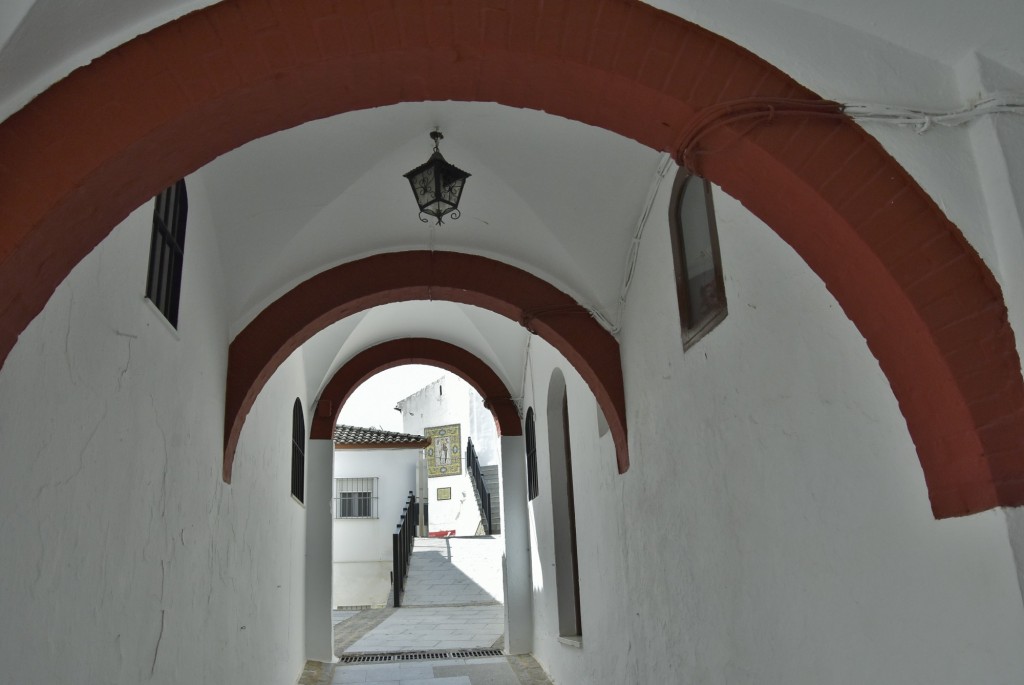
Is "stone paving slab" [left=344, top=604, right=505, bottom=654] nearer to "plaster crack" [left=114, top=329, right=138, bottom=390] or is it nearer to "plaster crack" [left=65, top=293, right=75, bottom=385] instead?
"plaster crack" [left=114, top=329, right=138, bottom=390]

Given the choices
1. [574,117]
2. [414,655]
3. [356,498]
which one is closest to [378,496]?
[356,498]

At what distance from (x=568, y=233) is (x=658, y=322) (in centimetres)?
105

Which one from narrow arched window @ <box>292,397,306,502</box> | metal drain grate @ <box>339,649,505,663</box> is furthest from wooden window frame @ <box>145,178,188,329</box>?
metal drain grate @ <box>339,649,505,663</box>

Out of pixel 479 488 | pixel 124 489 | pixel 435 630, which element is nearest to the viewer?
pixel 124 489

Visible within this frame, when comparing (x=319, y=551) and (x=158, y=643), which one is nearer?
(x=158, y=643)

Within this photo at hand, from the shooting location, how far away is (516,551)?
10.3 meters

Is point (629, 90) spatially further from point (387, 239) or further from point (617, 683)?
point (617, 683)

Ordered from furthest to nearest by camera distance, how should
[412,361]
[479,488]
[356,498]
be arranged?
[356,498], [479,488], [412,361]

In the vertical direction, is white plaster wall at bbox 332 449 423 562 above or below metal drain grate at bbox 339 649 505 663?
above

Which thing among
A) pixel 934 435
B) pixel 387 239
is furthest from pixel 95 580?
pixel 387 239

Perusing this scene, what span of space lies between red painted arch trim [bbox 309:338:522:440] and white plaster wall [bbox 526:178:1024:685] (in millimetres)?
5240

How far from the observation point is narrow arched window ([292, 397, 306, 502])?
29.9 ft

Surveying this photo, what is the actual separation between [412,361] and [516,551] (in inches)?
108

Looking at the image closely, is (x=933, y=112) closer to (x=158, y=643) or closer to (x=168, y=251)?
(x=168, y=251)
